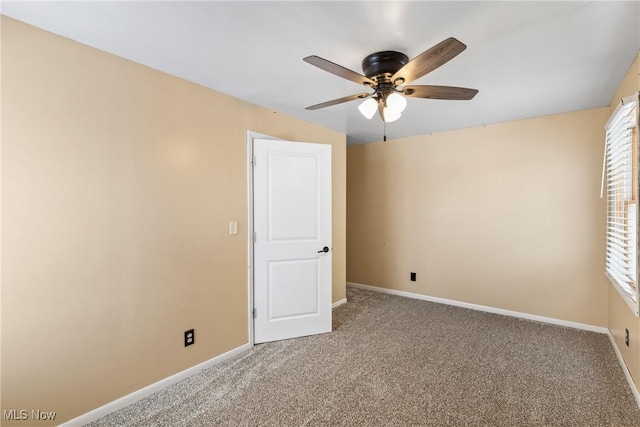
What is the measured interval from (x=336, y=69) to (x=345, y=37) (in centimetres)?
26

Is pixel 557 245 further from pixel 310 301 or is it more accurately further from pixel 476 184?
pixel 310 301

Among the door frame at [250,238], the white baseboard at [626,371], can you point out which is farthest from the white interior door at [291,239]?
the white baseboard at [626,371]

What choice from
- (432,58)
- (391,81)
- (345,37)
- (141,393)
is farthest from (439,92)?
(141,393)


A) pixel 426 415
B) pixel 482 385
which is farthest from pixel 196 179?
pixel 482 385

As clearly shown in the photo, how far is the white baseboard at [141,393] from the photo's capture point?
186cm

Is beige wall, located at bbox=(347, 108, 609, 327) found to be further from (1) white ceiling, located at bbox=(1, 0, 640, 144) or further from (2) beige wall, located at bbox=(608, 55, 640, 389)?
(1) white ceiling, located at bbox=(1, 0, 640, 144)

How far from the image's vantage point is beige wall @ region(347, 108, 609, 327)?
3.25 metres

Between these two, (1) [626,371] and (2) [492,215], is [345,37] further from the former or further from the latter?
(1) [626,371]

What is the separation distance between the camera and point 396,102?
6.10ft

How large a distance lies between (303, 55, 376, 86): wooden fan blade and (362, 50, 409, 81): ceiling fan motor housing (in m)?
0.08

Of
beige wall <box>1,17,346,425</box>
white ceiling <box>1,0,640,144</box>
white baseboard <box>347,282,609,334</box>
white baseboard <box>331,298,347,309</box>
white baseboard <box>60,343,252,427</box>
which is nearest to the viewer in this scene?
white ceiling <box>1,0,640,144</box>

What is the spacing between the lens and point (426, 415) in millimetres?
1930
